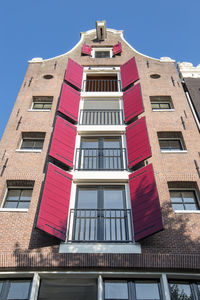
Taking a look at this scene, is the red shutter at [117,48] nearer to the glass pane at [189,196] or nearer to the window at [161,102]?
the window at [161,102]

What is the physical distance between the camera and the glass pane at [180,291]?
337 inches

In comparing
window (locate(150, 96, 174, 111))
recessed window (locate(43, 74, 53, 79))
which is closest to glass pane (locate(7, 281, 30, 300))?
window (locate(150, 96, 174, 111))

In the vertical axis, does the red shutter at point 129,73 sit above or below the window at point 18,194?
above

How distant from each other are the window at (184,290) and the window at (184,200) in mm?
→ 3004

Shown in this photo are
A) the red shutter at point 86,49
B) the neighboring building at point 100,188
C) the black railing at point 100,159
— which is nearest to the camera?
the neighboring building at point 100,188

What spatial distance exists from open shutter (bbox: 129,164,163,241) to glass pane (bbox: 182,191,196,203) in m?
1.97

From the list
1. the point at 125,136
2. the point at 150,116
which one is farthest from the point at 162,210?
the point at 150,116

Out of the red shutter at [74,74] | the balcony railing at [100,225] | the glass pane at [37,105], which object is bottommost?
the balcony railing at [100,225]

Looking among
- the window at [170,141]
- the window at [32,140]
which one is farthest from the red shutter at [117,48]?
the window at [32,140]

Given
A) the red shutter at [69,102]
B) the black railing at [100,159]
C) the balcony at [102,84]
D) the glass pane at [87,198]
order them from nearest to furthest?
1. the glass pane at [87,198]
2. the black railing at [100,159]
3. the red shutter at [69,102]
4. the balcony at [102,84]

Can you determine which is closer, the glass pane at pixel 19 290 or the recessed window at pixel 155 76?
the glass pane at pixel 19 290

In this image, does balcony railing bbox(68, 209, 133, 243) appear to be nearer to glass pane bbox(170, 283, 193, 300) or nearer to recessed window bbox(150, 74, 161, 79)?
glass pane bbox(170, 283, 193, 300)

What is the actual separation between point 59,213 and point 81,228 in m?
0.93

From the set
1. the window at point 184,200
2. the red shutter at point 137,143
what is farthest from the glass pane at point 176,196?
the red shutter at point 137,143
